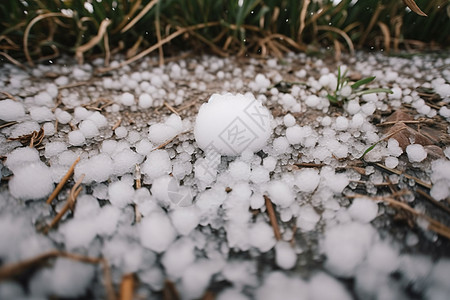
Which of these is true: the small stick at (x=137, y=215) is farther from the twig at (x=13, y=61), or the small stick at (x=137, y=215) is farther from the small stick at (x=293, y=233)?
the twig at (x=13, y=61)

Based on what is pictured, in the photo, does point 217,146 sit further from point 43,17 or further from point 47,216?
point 43,17

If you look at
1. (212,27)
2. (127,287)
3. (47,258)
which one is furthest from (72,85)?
(127,287)

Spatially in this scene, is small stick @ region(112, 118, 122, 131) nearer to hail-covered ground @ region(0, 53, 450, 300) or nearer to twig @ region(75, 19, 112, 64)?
hail-covered ground @ region(0, 53, 450, 300)

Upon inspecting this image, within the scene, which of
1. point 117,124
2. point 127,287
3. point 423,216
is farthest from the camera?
point 117,124

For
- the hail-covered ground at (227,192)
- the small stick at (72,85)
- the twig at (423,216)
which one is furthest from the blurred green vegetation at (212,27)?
the twig at (423,216)

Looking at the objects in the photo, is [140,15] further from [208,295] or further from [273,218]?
[208,295]

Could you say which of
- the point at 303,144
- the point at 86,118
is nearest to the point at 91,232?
the point at 86,118
